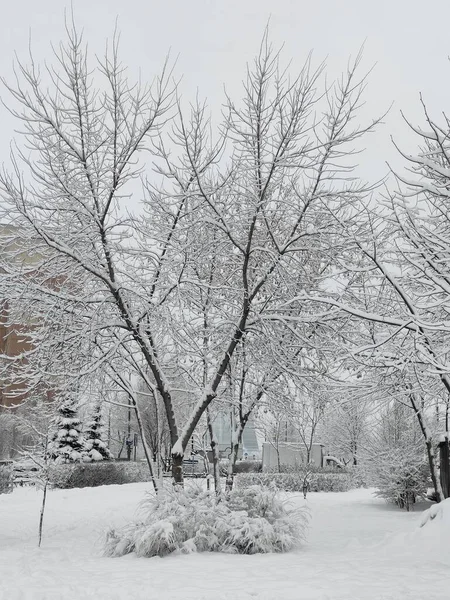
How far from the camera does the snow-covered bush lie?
7301 mm

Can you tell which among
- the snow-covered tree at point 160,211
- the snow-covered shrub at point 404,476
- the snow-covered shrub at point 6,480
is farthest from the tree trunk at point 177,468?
the snow-covered shrub at point 6,480

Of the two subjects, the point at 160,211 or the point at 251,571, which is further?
the point at 160,211

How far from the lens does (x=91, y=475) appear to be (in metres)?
23.0

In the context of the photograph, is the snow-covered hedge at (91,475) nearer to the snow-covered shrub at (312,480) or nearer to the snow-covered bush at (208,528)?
the snow-covered shrub at (312,480)

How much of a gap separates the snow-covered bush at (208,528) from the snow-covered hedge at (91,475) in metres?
13.8

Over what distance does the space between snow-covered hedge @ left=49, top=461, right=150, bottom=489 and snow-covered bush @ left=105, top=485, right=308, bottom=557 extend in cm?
1378

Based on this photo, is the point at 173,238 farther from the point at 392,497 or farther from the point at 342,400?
the point at 392,497

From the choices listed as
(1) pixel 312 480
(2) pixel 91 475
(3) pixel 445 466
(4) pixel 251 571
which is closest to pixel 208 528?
(4) pixel 251 571

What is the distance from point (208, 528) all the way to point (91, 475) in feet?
54.5

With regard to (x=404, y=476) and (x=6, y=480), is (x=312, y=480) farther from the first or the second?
(x=6, y=480)

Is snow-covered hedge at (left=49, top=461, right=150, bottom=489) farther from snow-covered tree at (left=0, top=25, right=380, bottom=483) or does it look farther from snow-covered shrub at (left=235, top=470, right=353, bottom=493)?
snow-covered tree at (left=0, top=25, right=380, bottom=483)

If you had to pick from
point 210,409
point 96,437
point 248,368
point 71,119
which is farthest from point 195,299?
point 96,437

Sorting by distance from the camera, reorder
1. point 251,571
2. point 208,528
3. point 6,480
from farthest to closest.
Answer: point 6,480, point 208,528, point 251,571

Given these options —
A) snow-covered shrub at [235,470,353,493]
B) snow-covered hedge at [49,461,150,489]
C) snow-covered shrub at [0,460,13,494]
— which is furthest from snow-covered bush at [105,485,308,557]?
snow-covered hedge at [49,461,150,489]
